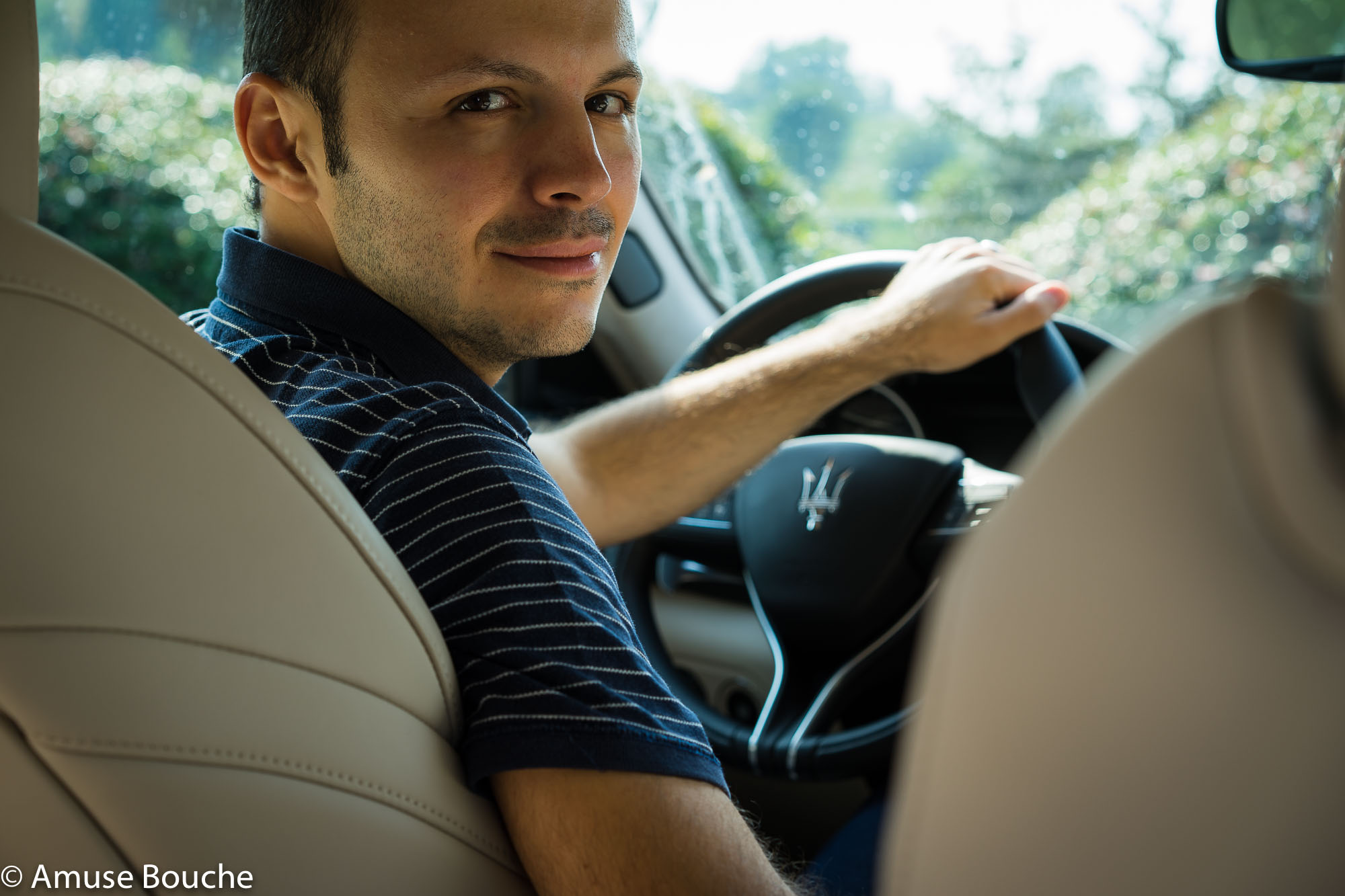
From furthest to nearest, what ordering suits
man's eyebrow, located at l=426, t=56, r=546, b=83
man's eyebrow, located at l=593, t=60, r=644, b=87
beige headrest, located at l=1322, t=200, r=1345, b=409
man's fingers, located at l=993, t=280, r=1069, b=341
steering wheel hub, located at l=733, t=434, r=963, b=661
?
1. steering wheel hub, located at l=733, t=434, r=963, b=661
2. man's fingers, located at l=993, t=280, r=1069, b=341
3. man's eyebrow, located at l=593, t=60, r=644, b=87
4. man's eyebrow, located at l=426, t=56, r=546, b=83
5. beige headrest, located at l=1322, t=200, r=1345, b=409

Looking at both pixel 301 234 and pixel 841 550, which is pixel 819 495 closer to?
pixel 841 550

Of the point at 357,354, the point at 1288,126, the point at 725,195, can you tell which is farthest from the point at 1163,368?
the point at 1288,126

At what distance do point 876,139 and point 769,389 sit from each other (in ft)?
5.39

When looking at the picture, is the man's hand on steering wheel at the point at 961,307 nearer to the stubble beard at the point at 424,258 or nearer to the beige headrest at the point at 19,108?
the stubble beard at the point at 424,258

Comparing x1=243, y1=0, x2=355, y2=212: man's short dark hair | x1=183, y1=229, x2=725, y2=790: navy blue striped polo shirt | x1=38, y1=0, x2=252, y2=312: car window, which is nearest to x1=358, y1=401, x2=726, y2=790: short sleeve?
x1=183, y1=229, x2=725, y2=790: navy blue striped polo shirt

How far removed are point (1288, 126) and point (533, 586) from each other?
3.97 m

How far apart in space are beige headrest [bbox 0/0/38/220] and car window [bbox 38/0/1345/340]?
1689 millimetres

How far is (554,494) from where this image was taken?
40.6 inches

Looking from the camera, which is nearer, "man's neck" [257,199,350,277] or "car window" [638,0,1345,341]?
"man's neck" [257,199,350,277]

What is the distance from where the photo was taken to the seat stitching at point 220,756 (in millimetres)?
724

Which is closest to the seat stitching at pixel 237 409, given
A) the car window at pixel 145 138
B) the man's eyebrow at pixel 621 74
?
the man's eyebrow at pixel 621 74

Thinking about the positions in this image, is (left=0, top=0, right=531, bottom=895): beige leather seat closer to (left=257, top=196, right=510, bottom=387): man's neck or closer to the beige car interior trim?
the beige car interior trim

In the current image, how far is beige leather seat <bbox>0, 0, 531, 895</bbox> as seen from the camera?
28.7 inches

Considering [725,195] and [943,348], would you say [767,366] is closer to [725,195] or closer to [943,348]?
[943,348]
